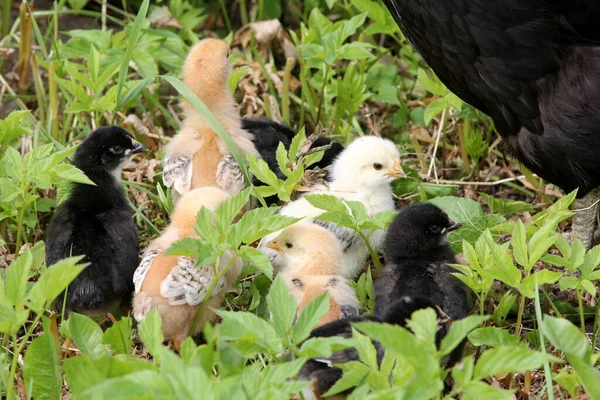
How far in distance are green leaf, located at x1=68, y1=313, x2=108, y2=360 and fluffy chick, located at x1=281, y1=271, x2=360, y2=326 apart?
581 mm

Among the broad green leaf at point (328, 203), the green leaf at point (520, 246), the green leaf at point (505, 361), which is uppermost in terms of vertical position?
the green leaf at point (505, 361)

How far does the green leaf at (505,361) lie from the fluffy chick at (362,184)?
48.7 inches

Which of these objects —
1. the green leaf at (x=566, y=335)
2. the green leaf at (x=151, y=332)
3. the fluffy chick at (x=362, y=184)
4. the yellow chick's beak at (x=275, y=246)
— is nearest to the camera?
the green leaf at (x=566, y=335)

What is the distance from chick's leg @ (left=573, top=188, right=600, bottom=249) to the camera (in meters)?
3.57

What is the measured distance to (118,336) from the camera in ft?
8.21

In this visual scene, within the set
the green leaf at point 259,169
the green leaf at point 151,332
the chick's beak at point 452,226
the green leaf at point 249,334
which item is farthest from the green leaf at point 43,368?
the chick's beak at point 452,226

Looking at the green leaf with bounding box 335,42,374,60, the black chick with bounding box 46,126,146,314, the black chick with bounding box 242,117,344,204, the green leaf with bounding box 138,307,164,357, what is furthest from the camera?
the green leaf with bounding box 335,42,374,60

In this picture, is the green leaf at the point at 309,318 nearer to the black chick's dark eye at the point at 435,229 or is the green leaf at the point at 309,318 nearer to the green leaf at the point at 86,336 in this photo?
the green leaf at the point at 86,336

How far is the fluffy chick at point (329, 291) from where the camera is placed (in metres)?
2.84

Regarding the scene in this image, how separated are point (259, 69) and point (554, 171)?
1637 millimetres

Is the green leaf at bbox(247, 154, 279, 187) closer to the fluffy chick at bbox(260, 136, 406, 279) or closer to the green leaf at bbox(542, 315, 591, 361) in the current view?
the fluffy chick at bbox(260, 136, 406, 279)

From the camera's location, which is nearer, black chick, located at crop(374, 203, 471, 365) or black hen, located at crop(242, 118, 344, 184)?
black chick, located at crop(374, 203, 471, 365)

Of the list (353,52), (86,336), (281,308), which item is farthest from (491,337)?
(353,52)

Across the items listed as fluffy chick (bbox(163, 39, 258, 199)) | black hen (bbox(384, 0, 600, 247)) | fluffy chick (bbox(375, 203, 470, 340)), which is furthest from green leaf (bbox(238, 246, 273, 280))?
black hen (bbox(384, 0, 600, 247))
